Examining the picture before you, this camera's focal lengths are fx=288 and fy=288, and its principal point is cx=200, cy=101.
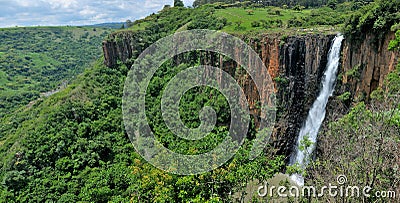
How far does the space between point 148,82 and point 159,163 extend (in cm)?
2119

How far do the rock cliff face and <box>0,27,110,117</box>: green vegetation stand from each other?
49.2 metres

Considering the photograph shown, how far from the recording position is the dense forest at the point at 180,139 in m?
9.64

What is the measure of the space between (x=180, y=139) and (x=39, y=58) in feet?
270

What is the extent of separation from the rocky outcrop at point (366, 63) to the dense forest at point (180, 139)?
46 centimetres

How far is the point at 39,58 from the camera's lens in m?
87.8

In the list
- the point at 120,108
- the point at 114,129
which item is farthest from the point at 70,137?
the point at 120,108

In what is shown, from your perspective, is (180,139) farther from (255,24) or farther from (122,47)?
(122,47)

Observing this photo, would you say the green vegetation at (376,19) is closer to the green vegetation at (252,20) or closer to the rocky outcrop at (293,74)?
the rocky outcrop at (293,74)

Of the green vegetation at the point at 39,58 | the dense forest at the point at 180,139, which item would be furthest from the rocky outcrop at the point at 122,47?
the green vegetation at the point at 39,58

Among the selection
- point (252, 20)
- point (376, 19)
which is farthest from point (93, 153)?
point (376, 19)

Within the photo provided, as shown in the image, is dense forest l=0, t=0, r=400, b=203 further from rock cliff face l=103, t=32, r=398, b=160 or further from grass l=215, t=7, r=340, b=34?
rock cliff face l=103, t=32, r=398, b=160

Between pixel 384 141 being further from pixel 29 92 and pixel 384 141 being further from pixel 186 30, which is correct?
pixel 29 92

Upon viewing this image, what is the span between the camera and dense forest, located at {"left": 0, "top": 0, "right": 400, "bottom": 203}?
9638mm

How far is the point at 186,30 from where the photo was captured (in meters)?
35.0
